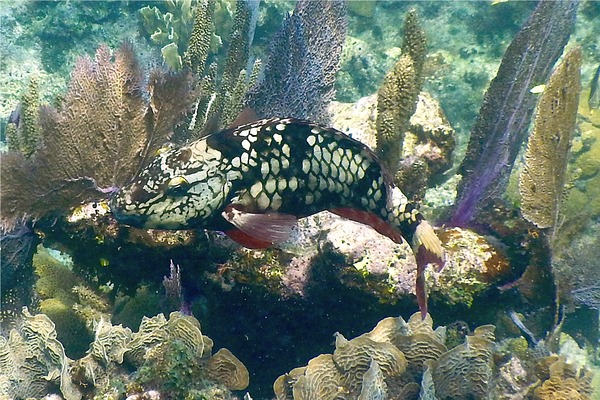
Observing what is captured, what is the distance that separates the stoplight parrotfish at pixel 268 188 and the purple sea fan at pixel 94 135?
0.85m

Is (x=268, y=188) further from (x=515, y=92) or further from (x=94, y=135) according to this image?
(x=515, y=92)

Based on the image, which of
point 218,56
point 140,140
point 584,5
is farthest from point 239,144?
point 584,5

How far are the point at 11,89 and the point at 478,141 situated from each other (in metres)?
7.38

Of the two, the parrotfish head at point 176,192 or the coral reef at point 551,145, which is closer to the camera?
the parrotfish head at point 176,192

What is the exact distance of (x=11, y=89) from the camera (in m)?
7.91

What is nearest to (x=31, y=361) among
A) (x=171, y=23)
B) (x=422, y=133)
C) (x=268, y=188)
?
(x=268, y=188)

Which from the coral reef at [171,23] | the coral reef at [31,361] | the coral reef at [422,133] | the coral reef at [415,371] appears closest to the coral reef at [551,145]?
the coral reef at [415,371]

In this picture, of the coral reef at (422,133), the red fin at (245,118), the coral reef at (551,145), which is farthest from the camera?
the coral reef at (422,133)

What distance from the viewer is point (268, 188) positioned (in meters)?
3.07

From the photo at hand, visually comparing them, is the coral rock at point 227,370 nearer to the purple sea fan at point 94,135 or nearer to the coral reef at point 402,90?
the purple sea fan at point 94,135

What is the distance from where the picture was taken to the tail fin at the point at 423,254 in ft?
10.3

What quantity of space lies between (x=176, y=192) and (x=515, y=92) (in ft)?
12.6

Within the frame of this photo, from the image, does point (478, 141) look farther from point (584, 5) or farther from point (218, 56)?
point (584, 5)

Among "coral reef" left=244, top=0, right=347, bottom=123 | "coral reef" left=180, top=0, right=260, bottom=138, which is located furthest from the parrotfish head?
"coral reef" left=244, top=0, right=347, bottom=123
